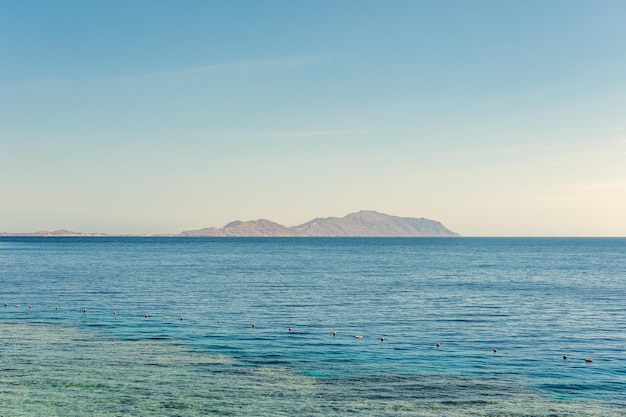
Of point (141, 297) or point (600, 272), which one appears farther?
point (600, 272)

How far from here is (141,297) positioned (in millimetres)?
85312

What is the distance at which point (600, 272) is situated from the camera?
13950cm

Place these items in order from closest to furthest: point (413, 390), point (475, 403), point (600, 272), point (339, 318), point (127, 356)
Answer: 1. point (475, 403)
2. point (413, 390)
3. point (127, 356)
4. point (339, 318)
5. point (600, 272)

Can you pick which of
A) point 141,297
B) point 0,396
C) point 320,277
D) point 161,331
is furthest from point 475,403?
point 320,277

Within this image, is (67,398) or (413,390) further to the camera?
(413,390)

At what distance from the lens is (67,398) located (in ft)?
114

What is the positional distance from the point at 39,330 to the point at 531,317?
176 ft

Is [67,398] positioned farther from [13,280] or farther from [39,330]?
[13,280]

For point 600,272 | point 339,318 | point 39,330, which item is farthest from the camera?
point 600,272

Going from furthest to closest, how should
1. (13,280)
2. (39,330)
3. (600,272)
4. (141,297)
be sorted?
(600,272) → (13,280) → (141,297) → (39,330)

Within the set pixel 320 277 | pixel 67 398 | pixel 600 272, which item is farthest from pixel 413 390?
pixel 600 272

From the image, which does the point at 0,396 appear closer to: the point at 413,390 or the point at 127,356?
the point at 127,356

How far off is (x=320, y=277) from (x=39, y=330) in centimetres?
7132

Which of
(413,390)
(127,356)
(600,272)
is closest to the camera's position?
(413,390)
